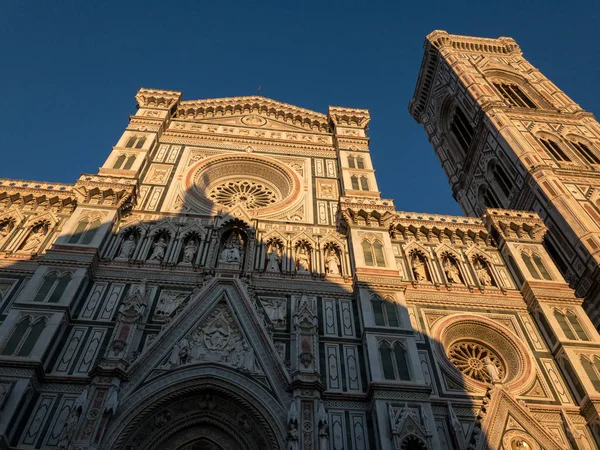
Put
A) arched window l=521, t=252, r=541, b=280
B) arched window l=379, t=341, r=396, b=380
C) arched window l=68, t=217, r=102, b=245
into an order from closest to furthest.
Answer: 1. arched window l=379, t=341, r=396, b=380
2. arched window l=68, t=217, r=102, b=245
3. arched window l=521, t=252, r=541, b=280

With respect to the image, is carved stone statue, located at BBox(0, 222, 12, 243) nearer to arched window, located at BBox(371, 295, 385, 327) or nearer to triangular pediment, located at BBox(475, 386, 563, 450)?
arched window, located at BBox(371, 295, 385, 327)

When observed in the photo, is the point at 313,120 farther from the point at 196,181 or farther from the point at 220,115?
the point at 196,181

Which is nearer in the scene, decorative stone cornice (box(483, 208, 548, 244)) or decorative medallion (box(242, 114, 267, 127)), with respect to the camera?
decorative stone cornice (box(483, 208, 548, 244))

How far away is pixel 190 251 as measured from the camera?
14445 millimetres

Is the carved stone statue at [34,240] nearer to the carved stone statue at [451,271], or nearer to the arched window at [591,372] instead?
the carved stone statue at [451,271]

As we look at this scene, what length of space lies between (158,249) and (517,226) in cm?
1084

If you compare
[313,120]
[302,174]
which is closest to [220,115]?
[313,120]

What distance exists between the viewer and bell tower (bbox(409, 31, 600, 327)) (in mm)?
17672

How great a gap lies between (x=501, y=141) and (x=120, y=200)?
16377mm

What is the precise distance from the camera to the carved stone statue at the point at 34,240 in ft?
45.3

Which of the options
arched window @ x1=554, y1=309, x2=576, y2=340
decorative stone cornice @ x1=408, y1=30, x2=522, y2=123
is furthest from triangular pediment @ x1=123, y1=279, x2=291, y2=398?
decorative stone cornice @ x1=408, y1=30, x2=522, y2=123

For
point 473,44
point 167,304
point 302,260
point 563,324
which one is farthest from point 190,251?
point 473,44

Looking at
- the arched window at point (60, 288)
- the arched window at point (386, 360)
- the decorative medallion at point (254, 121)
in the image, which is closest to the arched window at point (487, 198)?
the decorative medallion at point (254, 121)

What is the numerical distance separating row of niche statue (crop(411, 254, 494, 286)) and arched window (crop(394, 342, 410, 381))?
3.23 m
